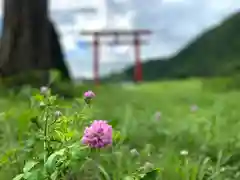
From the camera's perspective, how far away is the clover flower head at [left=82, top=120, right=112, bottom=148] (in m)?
1.17

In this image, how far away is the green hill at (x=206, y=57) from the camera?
7866 mm

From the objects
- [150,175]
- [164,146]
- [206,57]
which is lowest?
[206,57]

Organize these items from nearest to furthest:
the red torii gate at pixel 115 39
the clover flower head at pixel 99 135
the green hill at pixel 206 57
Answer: the clover flower head at pixel 99 135
the red torii gate at pixel 115 39
the green hill at pixel 206 57

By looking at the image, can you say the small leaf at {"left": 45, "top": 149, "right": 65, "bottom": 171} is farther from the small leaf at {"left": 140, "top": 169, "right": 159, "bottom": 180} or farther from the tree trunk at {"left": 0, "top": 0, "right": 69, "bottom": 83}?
the tree trunk at {"left": 0, "top": 0, "right": 69, "bottom": 83}

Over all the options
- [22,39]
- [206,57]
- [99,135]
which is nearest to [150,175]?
[99,135]

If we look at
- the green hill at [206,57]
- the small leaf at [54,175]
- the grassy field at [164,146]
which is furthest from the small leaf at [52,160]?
the green hill at [206,57]

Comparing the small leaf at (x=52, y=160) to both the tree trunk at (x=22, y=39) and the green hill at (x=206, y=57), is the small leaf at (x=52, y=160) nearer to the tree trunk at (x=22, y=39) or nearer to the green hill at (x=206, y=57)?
the tree trunk at (x=22, y=39)

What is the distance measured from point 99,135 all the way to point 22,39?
4.68 meters

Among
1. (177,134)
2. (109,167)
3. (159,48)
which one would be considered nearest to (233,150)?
(177,134)

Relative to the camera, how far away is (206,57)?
8.41 m

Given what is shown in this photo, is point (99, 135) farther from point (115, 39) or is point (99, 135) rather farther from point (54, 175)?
point (115, 39)

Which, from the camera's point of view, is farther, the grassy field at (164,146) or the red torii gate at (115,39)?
the red torii gate at (115,39)

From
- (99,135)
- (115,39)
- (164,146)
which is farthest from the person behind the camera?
(115,39)

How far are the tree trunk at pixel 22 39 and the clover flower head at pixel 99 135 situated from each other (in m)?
4.57
